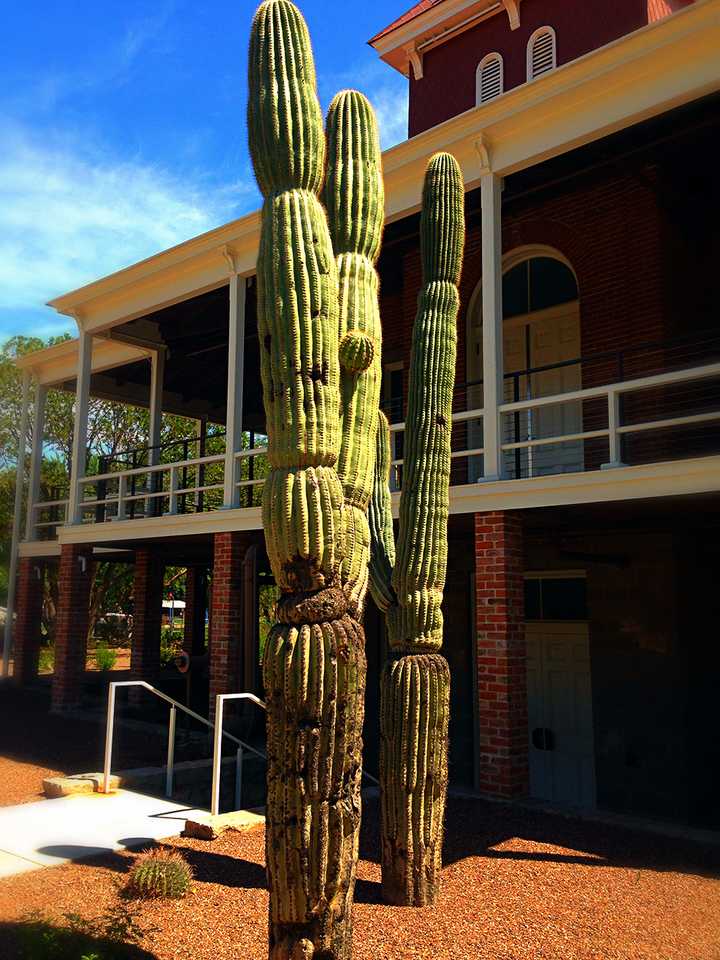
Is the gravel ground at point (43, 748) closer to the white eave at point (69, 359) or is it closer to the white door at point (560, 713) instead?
the white door at point (560, 713)

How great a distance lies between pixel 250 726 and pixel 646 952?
677 cm

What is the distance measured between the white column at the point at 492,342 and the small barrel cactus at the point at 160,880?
4738 millimetres

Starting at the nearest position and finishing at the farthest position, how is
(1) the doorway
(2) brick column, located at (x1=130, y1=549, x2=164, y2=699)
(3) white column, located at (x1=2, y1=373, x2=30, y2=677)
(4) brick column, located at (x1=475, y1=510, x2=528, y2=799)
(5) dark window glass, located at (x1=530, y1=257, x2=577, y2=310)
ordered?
(4) brick column, located at (x1=475, y1=510, x2=528, y2=799) → (1) the doorway → (5) dark window glass, located at (x1=530, y1=257, x2=577, y2=310) → (2) brick column, located at (x1=130, y1=549, x2=164, y2=699) → (3) white column, located at (x1=2, y1=373, x2=30, y2=677)

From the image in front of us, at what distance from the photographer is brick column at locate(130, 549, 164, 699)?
16125 mm

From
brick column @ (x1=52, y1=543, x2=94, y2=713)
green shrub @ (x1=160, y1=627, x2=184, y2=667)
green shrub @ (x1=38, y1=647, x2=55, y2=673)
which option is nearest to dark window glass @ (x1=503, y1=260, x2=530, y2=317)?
brick column @ (x1=52, y1=543, x2=94, y2=713)

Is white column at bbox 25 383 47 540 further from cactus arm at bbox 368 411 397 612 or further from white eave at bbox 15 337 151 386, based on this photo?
Result: cactus arm at bbox 368 411 397 612

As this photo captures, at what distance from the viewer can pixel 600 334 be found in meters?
10.5

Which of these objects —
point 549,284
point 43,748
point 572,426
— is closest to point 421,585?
point 572,426

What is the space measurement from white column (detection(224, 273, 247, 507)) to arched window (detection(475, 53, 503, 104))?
543cm

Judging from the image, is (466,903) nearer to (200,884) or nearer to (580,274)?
(200,884)

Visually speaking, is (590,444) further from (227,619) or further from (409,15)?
(409,15)

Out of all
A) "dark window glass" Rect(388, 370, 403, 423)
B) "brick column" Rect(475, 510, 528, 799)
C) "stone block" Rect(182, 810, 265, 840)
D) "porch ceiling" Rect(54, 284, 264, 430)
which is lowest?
"stone block" Rect(182, 810, 265, 840)

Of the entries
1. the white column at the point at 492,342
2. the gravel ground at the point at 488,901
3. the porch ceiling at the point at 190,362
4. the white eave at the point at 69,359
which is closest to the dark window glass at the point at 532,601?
the white column at the point at 492,342

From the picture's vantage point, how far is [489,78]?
13562mm
